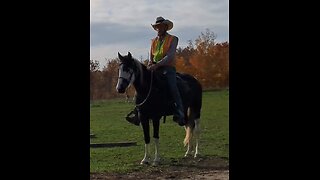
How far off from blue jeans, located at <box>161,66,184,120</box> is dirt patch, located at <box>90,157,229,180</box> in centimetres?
46

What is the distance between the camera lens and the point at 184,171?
521 centimetres

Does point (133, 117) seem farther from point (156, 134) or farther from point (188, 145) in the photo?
point (188, 145)

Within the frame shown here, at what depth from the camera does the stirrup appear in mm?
5316

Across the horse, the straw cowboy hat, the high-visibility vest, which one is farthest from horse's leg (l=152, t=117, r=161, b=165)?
the straw cowboy hat

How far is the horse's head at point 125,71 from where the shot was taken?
5.07 meters

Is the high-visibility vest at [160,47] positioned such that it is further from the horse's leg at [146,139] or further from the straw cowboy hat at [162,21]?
the horse's leg at [146,139]

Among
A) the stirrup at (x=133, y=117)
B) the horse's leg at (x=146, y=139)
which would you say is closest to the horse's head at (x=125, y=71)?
the stirrup at (x=133, y=117)
